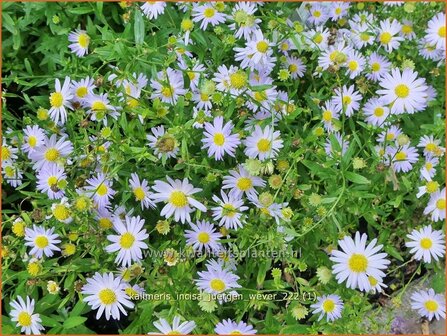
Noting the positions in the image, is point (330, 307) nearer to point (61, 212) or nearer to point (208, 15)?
point (61, 212)

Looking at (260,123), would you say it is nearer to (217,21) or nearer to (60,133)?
(217,21)

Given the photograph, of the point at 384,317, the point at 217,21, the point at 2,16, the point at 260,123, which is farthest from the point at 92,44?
the point at 384,317

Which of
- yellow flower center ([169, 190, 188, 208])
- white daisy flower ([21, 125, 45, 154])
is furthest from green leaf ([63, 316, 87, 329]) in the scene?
white daisy flower ([21, 125, 45, 154])

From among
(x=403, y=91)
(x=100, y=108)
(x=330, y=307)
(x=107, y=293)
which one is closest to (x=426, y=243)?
(x=330, y=307)

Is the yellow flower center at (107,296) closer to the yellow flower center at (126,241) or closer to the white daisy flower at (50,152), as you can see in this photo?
the yellow flower center at (126,241)

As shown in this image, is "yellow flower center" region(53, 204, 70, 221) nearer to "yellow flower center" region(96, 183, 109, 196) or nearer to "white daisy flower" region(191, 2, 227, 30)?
"yellow flower center" region(96, 183, 109, 196)
